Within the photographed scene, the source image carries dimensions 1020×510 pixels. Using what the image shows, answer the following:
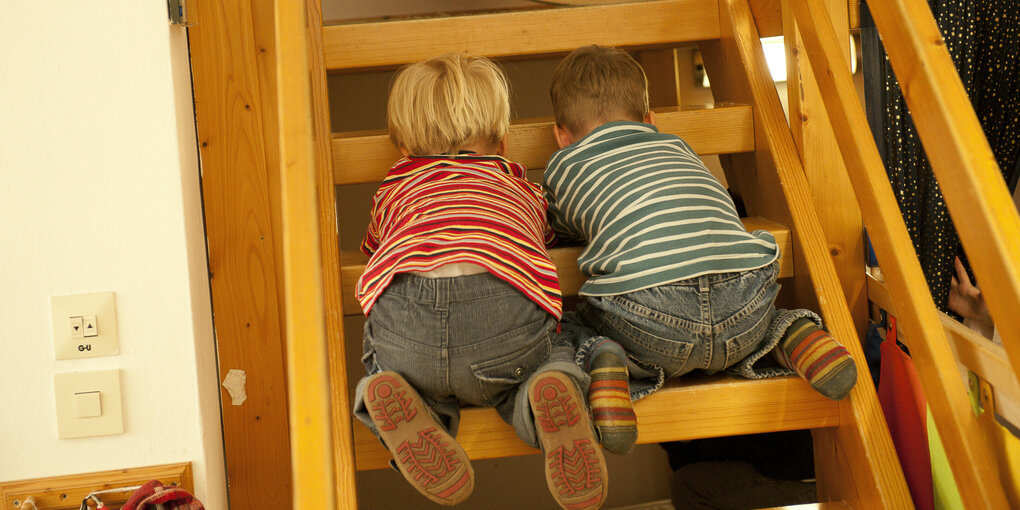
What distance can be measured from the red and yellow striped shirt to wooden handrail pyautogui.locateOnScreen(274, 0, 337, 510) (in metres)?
0.35

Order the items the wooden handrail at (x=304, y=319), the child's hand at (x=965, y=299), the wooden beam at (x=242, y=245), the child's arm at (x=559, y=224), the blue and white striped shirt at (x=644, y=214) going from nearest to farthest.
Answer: the wooden handrail at (x=304, y=319) → the blue and white striped shirt at (x=644, y=214) → the child's arm at (x=559, y=224) → the wooden beam at (x=242, y=245) → the child's hand at (x=965, y=299)

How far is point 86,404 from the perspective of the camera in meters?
1.30

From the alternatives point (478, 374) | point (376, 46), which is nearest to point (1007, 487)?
point (478, 374)

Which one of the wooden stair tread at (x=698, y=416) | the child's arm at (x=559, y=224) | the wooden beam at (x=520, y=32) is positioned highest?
the wooden beam at (x=520, y=32)

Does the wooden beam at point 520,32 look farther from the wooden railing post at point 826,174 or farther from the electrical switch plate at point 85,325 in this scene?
the electrical switch plate at point 85,325

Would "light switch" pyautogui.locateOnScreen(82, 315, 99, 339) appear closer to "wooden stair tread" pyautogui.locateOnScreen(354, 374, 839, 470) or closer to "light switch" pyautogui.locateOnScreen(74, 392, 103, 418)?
"light switch" pyautogui.locateOnScreen(74, 392, 103, 418)

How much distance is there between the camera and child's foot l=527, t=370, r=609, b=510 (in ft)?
3.83

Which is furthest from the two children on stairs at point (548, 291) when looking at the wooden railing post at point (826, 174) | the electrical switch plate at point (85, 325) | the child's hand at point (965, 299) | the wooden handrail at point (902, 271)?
the child's hand at point (965, 299)

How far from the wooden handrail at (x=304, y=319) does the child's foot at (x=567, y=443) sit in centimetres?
39

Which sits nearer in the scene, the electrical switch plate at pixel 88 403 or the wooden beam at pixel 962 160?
the wooden beam at pixel 962 160

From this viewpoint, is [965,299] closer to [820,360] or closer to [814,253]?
[814,253]

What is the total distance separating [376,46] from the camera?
1.90 m

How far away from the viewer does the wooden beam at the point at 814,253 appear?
1341 mm

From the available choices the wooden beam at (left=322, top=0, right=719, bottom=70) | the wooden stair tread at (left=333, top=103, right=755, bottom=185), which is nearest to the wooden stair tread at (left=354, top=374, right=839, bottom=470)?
the wooden stair tread at (left=333, top=103, right=755, bottom=185)
